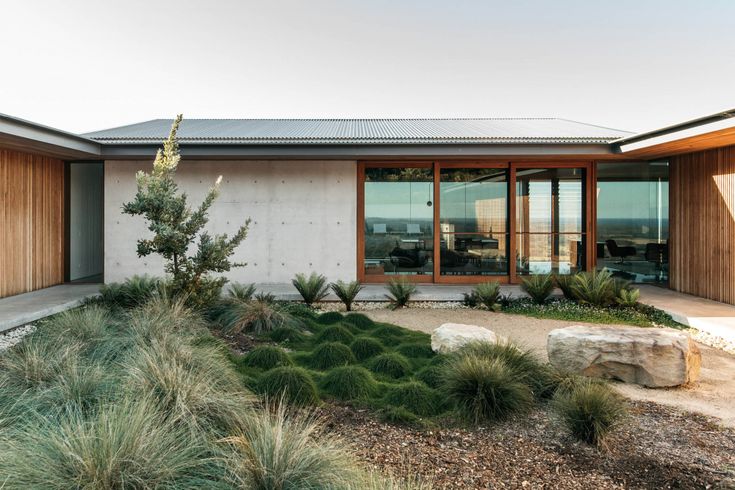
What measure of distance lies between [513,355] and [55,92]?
2693 cm

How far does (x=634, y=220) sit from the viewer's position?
12.0 meters

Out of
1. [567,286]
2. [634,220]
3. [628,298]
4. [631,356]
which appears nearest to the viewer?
[631,356]

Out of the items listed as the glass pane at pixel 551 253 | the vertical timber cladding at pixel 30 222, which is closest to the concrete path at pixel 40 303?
the vertical timber cladding at pixel 30 222

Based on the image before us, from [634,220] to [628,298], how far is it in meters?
4.52

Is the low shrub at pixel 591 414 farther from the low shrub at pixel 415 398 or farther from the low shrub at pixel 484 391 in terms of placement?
the low shrub at pixel 415 398

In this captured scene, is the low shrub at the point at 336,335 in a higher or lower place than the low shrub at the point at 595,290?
lower

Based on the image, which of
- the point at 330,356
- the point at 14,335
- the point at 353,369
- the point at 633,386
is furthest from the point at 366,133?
the point at 633,386

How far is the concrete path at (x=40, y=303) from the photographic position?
7.05m

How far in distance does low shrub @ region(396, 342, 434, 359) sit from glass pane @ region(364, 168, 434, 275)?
16.8 ft

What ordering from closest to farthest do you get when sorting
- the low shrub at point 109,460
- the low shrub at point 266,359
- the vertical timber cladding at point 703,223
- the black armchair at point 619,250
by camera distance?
the low shrub at point 109,460, the low shrub at point 266,359, the vertical timber cladding at point 703,223, the black armchair at point 619,250

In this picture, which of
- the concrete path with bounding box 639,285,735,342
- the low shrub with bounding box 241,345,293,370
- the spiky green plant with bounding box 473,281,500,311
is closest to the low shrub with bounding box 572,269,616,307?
the concrete path with bounding box 639,285,735,342

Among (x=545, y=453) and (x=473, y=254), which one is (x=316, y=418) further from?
(x=473, y=254)

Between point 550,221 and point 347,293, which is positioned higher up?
point 550,221

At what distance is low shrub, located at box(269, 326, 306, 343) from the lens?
20.7 ft
